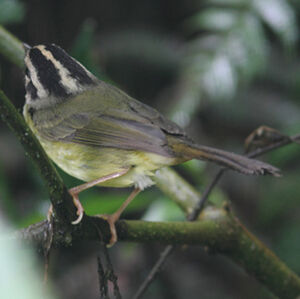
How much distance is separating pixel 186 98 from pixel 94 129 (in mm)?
1604

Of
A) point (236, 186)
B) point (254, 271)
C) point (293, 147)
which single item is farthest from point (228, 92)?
point (254, 271)

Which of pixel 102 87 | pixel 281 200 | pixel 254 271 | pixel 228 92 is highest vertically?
pixel 102 87

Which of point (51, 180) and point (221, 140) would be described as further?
point (221, 140)

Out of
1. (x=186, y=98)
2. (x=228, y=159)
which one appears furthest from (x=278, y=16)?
(x=228, y=159)

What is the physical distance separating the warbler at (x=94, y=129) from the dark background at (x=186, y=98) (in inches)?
11.7

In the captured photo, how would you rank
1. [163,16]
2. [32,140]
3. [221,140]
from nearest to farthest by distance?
[32,140], [221,140], [163,16]

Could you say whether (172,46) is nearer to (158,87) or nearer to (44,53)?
(158,87)

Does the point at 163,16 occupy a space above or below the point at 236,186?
above

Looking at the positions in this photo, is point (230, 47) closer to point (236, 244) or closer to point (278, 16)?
point (278, 16)

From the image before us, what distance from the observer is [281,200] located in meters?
3.54

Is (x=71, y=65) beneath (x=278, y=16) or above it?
beneath

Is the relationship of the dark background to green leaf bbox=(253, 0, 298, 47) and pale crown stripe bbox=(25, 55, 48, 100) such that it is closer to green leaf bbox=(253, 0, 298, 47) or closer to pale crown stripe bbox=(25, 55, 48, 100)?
green leaf bbox=(253, 0, 298, 47)

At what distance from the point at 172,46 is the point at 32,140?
415 centimetres

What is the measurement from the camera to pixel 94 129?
1994mm
